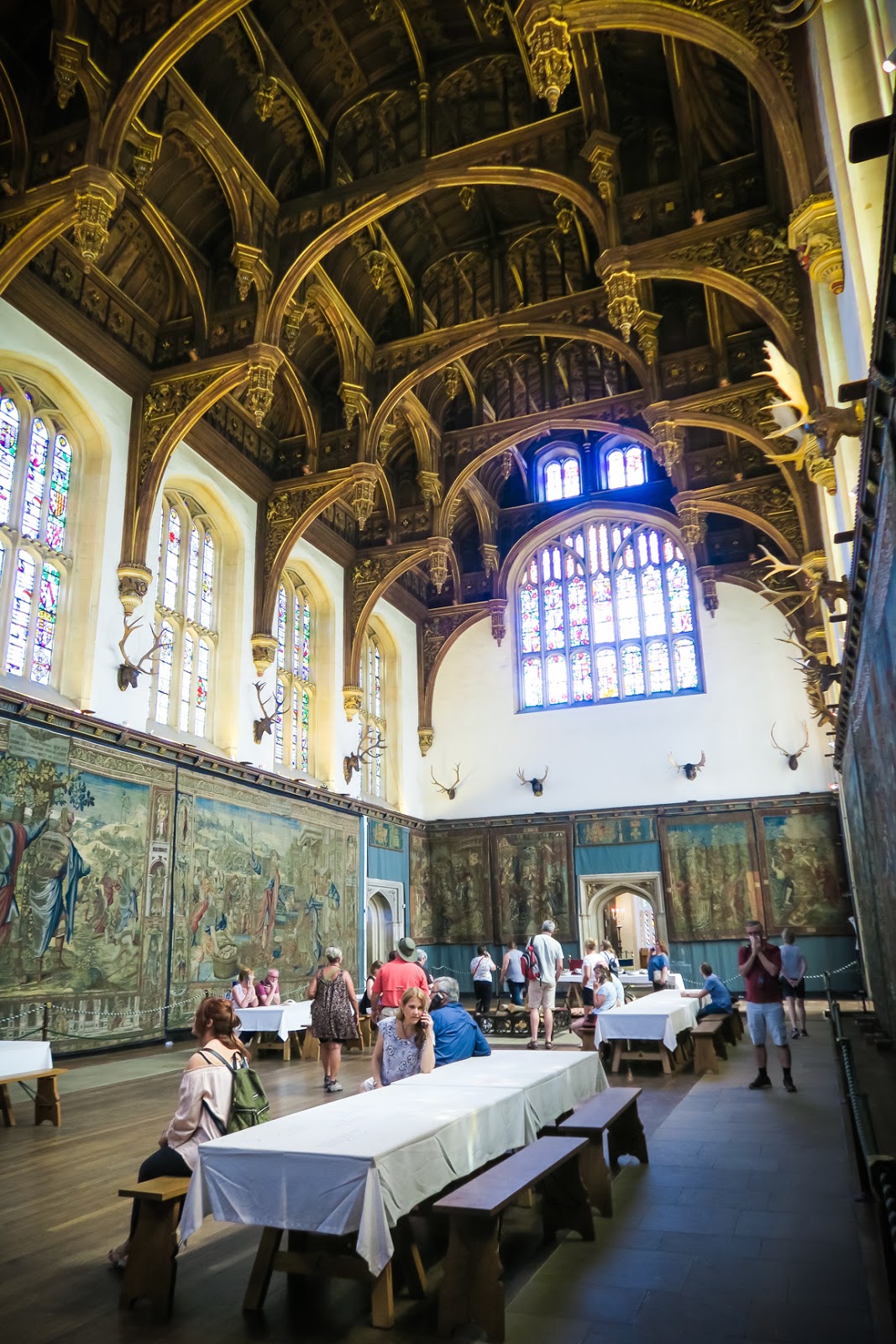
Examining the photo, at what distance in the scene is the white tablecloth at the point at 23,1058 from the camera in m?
7.29

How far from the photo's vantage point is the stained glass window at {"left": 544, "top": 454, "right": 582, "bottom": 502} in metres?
23.2

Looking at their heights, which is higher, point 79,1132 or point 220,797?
point 220,797

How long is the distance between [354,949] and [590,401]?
1199 centimetres

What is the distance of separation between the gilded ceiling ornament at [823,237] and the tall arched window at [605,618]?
593 inches

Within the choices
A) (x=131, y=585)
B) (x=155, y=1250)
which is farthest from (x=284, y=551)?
(x=155, y=1250)

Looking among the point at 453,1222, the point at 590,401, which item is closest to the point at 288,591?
the point at 590,401

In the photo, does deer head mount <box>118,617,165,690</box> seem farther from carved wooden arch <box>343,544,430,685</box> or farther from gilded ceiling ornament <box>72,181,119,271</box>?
carved wooden arch <box>343,544,430,685</box>

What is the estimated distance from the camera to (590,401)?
17.8 m

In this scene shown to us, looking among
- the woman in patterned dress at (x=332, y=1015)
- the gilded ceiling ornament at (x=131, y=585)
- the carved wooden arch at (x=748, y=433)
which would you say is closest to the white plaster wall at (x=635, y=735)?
the carved wooden arch at (x=748, y=433)

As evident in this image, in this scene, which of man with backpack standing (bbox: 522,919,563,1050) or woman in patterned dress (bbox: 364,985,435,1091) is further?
man with backpack standing (bbox: 522,919,563,1050)

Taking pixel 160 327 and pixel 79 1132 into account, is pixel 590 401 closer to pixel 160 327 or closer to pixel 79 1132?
pixel 160 327

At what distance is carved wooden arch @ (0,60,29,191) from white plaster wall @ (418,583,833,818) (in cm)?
1529

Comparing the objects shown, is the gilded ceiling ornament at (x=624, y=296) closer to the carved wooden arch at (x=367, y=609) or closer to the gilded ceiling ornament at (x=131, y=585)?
the gilded ceiling ornament at (x=131, y=585)

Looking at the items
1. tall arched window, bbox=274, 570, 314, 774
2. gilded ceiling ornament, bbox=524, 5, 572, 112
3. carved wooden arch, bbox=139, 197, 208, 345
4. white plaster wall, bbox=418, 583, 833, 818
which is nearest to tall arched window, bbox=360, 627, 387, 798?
white plaster wall, bbox=418, 583, 833, 818
